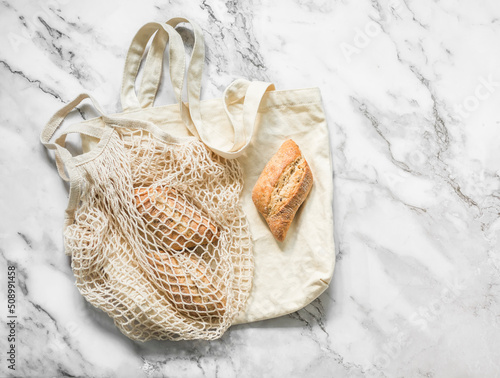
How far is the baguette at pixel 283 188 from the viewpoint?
0.98 m

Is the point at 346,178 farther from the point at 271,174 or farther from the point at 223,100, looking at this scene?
the point at 223,100

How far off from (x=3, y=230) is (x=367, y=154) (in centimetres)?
98

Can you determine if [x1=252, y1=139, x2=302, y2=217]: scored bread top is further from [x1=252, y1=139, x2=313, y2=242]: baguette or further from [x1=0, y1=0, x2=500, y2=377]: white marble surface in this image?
[x1=0, y1=0, x2=500, y2=377]: white marble surface

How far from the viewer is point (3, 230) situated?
109 centimetres

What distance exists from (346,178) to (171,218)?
46 centimetres

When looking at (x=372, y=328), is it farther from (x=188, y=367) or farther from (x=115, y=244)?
(x=115, y=244)

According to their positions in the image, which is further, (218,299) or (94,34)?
(94,34)

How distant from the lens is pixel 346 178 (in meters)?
1.08

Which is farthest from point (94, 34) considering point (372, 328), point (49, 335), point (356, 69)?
point (372, 328)

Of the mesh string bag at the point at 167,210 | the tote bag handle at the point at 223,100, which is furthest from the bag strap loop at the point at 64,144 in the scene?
the tote bag handle at the point at 223,100

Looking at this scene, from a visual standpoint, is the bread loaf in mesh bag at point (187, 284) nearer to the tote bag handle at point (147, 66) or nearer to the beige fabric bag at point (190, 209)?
the beige fabric bag at point (190, 209)

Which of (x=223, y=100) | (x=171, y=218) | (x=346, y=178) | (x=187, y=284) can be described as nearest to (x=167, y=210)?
(x=171, y=218)

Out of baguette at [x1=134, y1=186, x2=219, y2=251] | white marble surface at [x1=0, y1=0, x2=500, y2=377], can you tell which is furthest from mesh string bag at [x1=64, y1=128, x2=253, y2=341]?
white marble surface at [x1=0, y1=0, x2=500, y2=377]

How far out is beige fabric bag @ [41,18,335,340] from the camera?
39.0 inches
